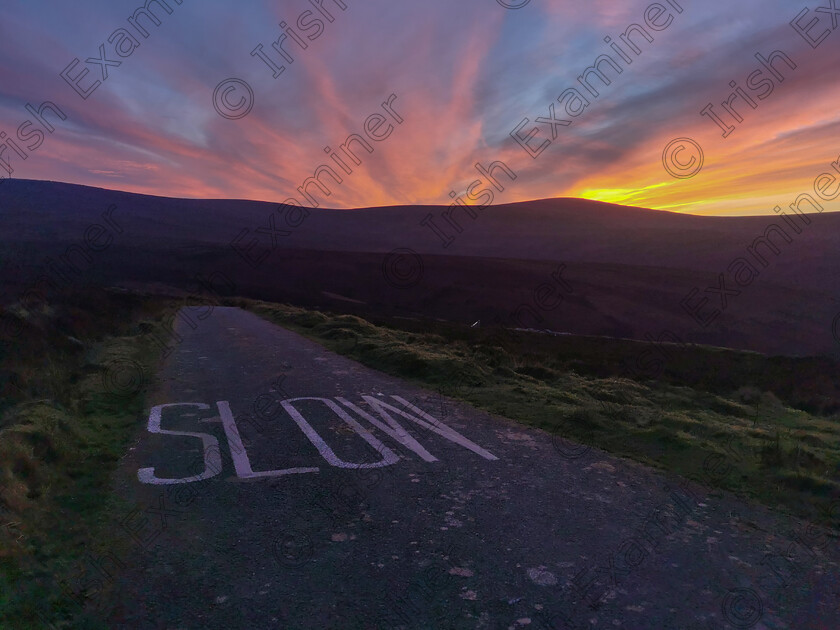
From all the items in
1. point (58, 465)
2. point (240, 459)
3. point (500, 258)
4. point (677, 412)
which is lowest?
point (58, 465)

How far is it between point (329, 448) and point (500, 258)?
256ft

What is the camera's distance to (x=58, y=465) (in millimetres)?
5449

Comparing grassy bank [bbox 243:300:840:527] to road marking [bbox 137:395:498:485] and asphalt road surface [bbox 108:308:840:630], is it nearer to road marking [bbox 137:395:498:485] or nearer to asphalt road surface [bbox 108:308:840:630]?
asphalt road surface [bbox 108:308:840:630]

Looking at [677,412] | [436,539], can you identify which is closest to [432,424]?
[436,539]

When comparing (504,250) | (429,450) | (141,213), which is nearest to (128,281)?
(429,450)

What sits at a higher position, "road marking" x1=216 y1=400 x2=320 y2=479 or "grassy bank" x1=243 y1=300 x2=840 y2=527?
"grassy bank" x1=243 y1=300 x2=840 y2=527

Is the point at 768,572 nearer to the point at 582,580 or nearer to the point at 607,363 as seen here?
the point at 582,580

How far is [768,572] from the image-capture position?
3.66m

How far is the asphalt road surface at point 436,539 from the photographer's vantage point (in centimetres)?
323

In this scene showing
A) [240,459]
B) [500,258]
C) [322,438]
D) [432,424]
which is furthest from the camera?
[500,258]

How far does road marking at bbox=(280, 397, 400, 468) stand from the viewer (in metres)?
5.71

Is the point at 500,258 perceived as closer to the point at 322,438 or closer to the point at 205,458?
the point at 322,438

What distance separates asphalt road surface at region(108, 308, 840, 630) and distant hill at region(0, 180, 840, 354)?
32986mm

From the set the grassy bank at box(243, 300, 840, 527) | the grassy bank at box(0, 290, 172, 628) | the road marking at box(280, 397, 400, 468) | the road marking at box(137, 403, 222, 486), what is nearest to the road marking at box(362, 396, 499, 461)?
the road marking at box(280, 397, 400, 468)
